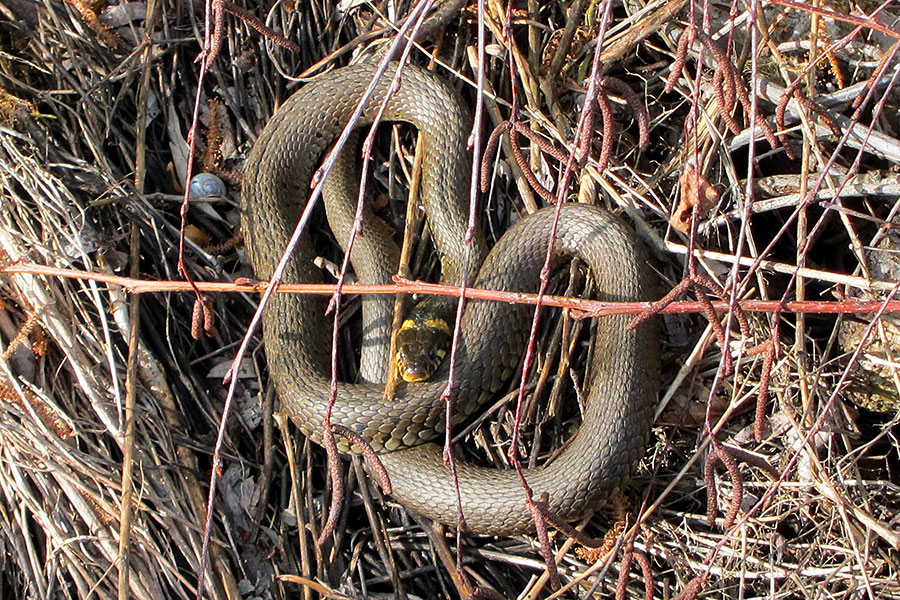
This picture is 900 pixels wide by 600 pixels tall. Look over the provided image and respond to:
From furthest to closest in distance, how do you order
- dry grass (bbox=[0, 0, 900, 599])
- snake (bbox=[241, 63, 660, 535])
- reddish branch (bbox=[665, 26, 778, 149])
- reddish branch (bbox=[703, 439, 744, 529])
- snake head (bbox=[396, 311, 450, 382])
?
1. snake head (bbox=[396, 311, 450, 382])
2. snake (bbox=[241, 63, 660, 535])
3. dry grass (bbox=[0, 0, 900, 599])
4. reddish branch (bbox=[703, 439, 744, 529])
5. reddish branch (bbox=[665, 26, 778, 149])

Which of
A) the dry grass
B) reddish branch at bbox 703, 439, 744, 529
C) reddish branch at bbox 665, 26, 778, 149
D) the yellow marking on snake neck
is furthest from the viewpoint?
the yellow marking on snake neck

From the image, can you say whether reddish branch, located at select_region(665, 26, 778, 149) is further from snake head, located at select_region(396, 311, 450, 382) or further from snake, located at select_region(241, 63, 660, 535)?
snake head, located at select_region(396, 311, 450, 382)

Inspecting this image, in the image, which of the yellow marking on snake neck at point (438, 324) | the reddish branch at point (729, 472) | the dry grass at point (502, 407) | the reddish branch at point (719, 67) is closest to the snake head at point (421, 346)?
the yellow marking on snake neck at point (438, 324)

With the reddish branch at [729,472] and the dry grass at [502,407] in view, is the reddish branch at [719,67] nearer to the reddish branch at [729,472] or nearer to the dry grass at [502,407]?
the reddish branch at [729,472]

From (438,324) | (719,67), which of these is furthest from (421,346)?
(719,67)

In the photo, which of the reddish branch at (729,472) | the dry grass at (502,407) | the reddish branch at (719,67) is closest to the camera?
the reddish branch at (719,67)

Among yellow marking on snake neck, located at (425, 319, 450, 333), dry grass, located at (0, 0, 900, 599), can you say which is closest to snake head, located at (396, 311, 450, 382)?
yellow marking on snake neck, located at (425, 319, 450, 333)
